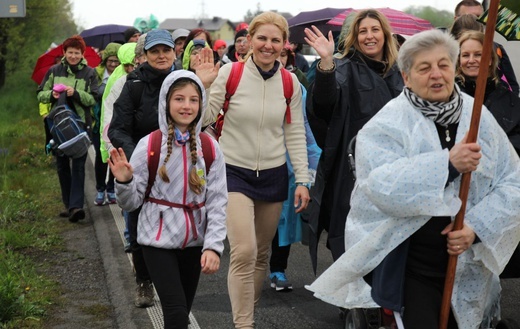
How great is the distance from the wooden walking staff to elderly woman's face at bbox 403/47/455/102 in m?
0.18

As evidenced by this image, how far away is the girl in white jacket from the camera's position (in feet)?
15.8

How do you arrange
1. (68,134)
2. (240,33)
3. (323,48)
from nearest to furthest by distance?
(323,48), (68,134), (240,33)

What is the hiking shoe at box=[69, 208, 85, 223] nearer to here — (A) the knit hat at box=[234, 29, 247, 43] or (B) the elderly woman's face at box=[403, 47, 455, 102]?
(A) the knit hat at box=[234, 29, 247, 43]

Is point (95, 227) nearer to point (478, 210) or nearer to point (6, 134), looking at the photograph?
point (478, 210)

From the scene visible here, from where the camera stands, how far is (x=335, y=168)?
18.5ft

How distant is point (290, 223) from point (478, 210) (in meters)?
3.19

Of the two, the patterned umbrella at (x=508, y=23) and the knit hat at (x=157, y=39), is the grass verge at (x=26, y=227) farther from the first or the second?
the patterned umbrella at (x=508, y=23)

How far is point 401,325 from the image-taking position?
3.99 metres

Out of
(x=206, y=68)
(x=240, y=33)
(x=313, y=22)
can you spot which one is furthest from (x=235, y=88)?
(x=313, y=22)

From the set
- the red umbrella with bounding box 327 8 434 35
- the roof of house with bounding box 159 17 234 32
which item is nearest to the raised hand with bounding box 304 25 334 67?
the red umbrella with bounding box 327 8 434 35

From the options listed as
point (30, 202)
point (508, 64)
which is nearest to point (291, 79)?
point (508, 64)

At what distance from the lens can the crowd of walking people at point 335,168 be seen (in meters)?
3.93

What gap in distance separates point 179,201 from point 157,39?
1.85 meters

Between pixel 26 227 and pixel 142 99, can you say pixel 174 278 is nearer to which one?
pixel 142 99
